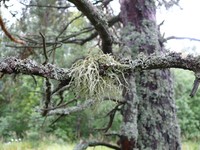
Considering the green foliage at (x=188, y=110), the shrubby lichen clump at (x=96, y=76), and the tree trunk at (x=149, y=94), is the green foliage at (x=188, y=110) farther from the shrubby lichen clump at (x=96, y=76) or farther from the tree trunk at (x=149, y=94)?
the shrubby lichen clump at (x=96, y=76)

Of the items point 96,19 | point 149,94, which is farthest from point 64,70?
point 149,94

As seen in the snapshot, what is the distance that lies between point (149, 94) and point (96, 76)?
4.35 ft

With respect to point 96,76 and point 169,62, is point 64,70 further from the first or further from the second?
point 169,62

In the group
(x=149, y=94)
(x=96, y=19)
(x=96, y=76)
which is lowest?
(x=96, y=76)

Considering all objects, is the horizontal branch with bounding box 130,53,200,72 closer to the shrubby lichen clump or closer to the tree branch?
the shrubby lichen clump

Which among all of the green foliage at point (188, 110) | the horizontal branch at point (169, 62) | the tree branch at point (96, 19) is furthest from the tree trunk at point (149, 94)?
the green foliage at point (188, 110)

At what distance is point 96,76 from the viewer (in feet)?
3.19

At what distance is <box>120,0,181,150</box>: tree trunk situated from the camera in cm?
219

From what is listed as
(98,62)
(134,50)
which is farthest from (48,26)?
(98,62)

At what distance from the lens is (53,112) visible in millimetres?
2107

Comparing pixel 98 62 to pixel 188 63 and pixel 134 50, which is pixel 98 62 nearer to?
pixel 188 63

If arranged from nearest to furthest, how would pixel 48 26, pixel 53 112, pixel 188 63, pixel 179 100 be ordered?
pixel 188 63 → pixel 53 112 → pixel 48 26 → pixel 179 100

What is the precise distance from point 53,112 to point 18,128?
6446 millimetres

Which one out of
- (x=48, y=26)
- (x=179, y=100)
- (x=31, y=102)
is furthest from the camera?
(x=31, y=102)
